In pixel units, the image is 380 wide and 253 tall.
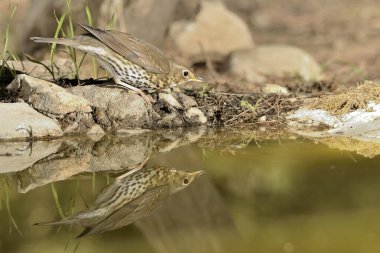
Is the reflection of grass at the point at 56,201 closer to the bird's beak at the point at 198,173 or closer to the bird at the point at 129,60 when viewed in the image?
the bird's beak at the point at 198,173

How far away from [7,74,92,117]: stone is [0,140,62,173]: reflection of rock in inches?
15.4

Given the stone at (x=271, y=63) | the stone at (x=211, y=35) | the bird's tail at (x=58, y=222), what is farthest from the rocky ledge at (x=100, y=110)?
the stone at (x=211, y=35)

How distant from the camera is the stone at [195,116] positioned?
258 inches

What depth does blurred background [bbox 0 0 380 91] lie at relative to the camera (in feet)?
32.8

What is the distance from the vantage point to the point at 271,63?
10.6 meters

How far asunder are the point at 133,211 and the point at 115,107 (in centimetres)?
240

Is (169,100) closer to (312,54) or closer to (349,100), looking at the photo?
(349,100)

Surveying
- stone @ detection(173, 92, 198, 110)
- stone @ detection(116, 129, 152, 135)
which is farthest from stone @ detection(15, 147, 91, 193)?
stone @ detection(173, 92, 198, 110)

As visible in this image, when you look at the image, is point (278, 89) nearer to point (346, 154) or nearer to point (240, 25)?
point (346, 154)

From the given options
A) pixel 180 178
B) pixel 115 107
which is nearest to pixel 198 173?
pixel 180 178

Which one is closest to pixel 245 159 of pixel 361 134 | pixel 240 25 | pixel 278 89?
pixel 361 134

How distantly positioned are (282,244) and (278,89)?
444 cm

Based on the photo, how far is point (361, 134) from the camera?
6.17 m

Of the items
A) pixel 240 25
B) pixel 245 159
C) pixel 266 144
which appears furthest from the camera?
pixel 240 25
